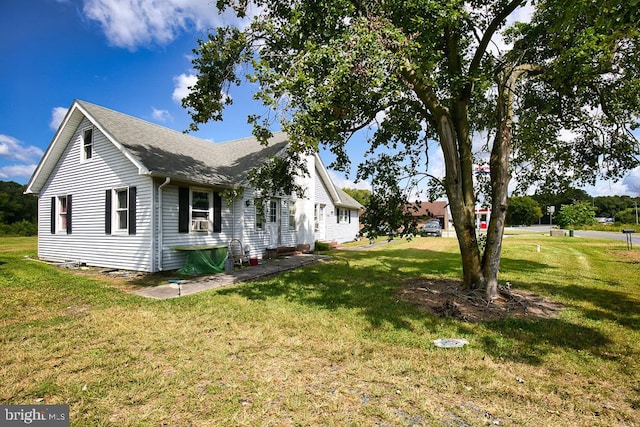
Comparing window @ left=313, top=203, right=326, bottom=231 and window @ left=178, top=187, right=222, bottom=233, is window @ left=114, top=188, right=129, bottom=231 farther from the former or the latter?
window @ left=313, top=203, right=326, bottom=231

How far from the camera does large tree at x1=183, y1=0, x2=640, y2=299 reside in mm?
5441

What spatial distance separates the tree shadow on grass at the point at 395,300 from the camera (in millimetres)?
4578

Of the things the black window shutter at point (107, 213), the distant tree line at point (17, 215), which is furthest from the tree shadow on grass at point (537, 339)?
the distant tree line at point (17, 215)

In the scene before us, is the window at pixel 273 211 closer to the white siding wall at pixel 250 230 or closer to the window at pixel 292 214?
the white siding wall at pixel 250 230

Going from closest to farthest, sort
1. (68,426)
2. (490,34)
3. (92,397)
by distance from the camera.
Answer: (68,426), (92,397), (490,34)

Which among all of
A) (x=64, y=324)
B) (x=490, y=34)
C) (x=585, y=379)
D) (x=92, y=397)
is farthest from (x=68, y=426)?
(x=490, y=34)

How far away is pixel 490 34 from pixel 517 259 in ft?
34.4

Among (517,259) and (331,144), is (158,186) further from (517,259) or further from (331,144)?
(517,259)

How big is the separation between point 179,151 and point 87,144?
3.52 metres

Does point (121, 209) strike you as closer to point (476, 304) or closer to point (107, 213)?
point (107, 213)

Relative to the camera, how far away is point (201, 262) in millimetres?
10555

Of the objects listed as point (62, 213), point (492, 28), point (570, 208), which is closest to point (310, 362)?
point (492, 28)

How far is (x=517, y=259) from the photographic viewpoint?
14.0 meters
